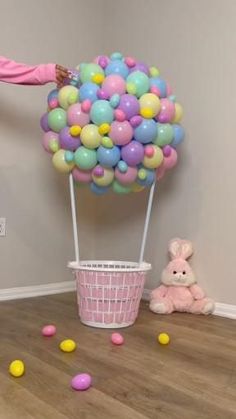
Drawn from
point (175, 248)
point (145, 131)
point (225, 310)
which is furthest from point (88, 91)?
point (225, 310)

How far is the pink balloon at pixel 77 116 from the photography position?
5.92 ft

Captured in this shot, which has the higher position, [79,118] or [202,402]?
[79,118]

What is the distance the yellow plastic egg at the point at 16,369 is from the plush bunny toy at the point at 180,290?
949mm

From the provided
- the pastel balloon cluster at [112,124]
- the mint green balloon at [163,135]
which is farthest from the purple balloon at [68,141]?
the mint green balloon at [163,135]

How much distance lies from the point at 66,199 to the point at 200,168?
827mm

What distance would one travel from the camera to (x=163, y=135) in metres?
1.87

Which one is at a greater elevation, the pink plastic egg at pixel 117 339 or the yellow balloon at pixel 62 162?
the yellow balloon at pixel 62 162

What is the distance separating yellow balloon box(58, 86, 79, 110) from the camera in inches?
72.7

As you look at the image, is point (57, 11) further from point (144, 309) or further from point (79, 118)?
point (144, 309)

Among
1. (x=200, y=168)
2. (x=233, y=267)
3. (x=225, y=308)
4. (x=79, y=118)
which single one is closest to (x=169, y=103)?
(x=79, y=118)

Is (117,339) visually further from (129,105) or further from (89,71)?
(89,71)

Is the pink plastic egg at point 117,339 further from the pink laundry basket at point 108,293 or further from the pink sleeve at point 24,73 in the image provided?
the pink sleeve at point 24,73

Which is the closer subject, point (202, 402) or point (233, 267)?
point (202, 402)

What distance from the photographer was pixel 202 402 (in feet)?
4.13
